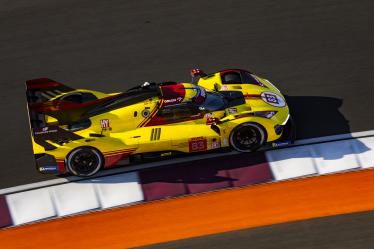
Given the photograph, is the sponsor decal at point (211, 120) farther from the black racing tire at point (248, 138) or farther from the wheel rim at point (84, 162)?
the wheel rim at point (84, 162)

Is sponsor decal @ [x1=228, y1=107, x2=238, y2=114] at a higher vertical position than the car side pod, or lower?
higher

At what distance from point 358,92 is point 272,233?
478 cm

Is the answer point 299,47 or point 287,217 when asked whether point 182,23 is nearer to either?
point 299,47

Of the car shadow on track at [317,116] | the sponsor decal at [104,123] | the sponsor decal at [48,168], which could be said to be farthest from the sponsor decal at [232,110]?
the sponsor decal at [48,168]

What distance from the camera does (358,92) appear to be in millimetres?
14086

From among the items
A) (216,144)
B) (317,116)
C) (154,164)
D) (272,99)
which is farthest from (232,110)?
(317,116)

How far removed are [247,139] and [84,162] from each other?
11.0 feet

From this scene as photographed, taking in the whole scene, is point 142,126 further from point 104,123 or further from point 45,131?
point 45,131

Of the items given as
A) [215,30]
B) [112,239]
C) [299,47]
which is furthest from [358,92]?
[112,239]

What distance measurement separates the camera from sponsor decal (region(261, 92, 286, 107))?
41.4 feet

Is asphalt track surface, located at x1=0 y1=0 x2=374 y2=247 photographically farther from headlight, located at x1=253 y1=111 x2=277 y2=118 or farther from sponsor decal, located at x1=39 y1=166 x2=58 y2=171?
sponsor decal, located at x1=39 y1=166 x2=58 y2=171

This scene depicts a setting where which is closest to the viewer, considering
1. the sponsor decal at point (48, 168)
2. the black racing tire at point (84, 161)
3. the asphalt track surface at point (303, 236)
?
the asphalt track surface at point (303, 236)

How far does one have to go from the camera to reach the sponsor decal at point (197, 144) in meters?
12.0

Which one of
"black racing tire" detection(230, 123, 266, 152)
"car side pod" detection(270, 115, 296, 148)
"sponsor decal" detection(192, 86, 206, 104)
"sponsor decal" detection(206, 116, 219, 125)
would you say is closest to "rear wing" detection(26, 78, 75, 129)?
"sponsor decal" detection(192, 86, 206, 104)
